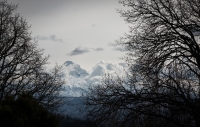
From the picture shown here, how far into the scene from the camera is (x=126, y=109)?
28.1 feet

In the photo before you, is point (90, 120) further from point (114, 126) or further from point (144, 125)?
point (144, 125)

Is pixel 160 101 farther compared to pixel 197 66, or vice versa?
pixel 197 66

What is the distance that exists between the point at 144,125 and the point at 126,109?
1002 millimetres

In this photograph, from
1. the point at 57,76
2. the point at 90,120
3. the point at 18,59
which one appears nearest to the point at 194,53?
the point at 90,120

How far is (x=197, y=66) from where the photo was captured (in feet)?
30.8

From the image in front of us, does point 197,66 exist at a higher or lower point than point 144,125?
higher

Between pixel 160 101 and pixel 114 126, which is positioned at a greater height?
pixel 160 101

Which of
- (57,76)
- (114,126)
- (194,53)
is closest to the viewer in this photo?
(114,126)

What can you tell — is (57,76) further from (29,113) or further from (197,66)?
(197,66)

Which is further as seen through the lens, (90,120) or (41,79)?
(41,79)

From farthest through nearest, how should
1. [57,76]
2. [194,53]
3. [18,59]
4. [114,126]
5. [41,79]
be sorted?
[57,76] → [41,79] → [18,59] → [194,53] → [114,126]

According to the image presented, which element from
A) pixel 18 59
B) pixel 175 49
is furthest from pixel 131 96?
pixel 18 59

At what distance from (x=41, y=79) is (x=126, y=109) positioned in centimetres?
991

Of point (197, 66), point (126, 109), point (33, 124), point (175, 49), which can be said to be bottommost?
point (33, 124)
